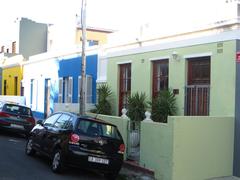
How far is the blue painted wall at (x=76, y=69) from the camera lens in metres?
21.4

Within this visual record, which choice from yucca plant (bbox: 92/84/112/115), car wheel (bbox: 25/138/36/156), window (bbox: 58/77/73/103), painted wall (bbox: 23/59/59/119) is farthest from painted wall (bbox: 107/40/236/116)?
painted wall (bbox: 23/59/59/119)

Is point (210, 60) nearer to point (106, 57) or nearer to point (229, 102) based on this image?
point (229, 102)

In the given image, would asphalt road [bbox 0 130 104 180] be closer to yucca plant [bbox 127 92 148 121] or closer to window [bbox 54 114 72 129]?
window [bbox 54 114 72 129]

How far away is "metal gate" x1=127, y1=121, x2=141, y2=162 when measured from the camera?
43.0 feet

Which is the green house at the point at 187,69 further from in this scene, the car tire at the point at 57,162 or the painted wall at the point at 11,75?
the painted wall at the point at 11,75

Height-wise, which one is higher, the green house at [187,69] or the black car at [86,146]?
the green house at [187,69]

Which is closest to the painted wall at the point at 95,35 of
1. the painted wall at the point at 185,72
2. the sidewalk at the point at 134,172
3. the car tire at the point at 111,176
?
the painted wall at the point at 185,72

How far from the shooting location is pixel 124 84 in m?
18.5

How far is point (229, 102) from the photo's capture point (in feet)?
40.5

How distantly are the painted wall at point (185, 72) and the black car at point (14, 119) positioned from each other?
3711mm

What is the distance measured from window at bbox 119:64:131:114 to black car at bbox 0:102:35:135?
12.7 ft

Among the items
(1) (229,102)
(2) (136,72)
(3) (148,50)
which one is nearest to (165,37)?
(3) (148,50)

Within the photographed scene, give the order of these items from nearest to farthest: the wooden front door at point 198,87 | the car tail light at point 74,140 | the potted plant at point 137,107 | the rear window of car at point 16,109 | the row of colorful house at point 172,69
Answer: the car tail light at point 74,140
the row of colorful house at point 172,69
the wooden front door at point 198,87
the potted plant at point 137,107
the rear window of car at point 16,109

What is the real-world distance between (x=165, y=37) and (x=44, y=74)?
14.3m
